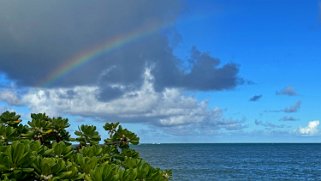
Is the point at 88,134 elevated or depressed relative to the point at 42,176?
elevated

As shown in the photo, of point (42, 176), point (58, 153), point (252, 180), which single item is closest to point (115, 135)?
point (58, 153)

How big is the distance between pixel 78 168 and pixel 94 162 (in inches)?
15.0

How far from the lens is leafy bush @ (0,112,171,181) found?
7555 mm

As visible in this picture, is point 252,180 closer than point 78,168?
No

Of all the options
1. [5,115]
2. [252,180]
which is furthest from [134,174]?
[252,180]

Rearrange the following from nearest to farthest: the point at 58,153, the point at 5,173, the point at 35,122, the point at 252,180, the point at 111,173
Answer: the point at 111,173 < the point at 5,173 < the point at 58,153 < the point at 35,122 < the point at 252,180

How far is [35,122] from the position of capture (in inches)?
517

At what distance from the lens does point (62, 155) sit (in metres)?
9.96

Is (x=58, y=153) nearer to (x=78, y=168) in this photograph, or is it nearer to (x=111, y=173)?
(x=78, y=168)

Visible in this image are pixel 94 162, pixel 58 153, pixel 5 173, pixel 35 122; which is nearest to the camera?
pixel 5 173

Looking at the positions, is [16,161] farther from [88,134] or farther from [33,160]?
[88,134]

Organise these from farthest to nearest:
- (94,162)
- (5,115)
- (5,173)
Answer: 1. (5,115)
2. (94,162)
3. (5,173)

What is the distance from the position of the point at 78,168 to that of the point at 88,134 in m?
4.40

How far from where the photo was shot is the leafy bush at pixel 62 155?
24.8 feet
